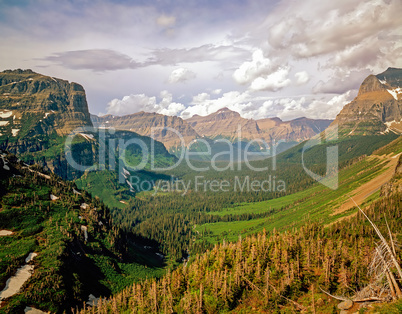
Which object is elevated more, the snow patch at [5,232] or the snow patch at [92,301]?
the snow patch at [5,232]

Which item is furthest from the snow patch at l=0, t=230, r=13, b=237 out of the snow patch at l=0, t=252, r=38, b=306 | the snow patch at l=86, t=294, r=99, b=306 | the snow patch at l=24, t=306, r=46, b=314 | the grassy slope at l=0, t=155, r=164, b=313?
the snow patch at l=86, t=294, r=99, b=306

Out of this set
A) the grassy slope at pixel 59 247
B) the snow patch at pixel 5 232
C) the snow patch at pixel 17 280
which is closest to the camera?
the snow patch at pixel 17 280

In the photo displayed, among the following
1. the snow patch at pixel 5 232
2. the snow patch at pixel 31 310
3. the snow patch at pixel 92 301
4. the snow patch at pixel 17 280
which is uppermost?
the snow patch at pixel 5 232

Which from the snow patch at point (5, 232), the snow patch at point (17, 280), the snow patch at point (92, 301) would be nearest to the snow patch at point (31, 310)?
the snow patch at point (17, 280)

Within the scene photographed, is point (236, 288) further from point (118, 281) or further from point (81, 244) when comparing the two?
point (81, 244)

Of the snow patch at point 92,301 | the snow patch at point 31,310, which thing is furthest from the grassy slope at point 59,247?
the snow patch at point 92,301

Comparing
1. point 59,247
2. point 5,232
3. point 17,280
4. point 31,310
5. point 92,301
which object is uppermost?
point 5,232

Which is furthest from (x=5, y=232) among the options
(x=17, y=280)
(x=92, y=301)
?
(x=92, y=301)

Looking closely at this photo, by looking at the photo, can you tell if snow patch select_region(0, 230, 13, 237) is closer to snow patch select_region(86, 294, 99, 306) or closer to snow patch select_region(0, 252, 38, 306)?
snow patch select_region(0, 252, 38, 306)

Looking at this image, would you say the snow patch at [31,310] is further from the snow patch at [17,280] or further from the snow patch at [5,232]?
the snow patch at [5,232]

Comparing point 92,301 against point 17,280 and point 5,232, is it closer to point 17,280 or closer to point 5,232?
point 17,280

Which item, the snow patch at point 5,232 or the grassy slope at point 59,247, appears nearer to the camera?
the grassy slope at point 59,247

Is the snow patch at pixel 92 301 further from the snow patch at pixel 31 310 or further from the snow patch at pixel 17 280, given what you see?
the snow patch at pixel 17 280

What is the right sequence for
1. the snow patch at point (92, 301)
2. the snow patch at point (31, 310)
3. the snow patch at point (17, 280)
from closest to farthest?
1. the snow patch at point (31, 310)
2. the snow patch at point (17, 280)
3. the snow patch at point (92, 301)
